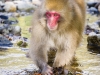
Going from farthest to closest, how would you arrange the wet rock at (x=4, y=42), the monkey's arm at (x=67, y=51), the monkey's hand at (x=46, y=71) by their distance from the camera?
1. the wet rock at (x=4, y=42)
2. the monkey's arm at (x=67, y=51)
3. the monkey's hand at (x=46, y=71)

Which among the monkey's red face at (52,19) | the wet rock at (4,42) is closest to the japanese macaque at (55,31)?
the monkey's red face at (52,19)

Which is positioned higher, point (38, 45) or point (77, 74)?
point (38, 45)

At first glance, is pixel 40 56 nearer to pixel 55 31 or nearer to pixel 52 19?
pixel 55 31

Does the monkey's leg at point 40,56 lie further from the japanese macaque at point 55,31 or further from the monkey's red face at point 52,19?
the monkey's red face at point 52,19

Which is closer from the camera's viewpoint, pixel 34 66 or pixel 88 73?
pixel 88 73

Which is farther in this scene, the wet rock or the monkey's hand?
the wet rock

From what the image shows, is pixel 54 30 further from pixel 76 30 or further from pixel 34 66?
pixel 34 66

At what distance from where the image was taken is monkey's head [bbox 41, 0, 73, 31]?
4.02m

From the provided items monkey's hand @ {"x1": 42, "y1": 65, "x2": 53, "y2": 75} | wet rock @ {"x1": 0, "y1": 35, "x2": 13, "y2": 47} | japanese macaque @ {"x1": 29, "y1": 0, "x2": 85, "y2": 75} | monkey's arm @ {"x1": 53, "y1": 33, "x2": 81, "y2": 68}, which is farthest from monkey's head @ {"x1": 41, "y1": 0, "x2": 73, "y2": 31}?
wet rock @ {"x1": 0, "y1": 35, "x2": 13, "y2": 47}

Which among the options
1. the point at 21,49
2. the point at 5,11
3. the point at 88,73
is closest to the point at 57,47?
the point at 88,73

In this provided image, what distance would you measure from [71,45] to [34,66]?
1.89 feet

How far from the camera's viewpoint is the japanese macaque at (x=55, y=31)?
4.07 metres

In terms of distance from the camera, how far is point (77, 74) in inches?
169

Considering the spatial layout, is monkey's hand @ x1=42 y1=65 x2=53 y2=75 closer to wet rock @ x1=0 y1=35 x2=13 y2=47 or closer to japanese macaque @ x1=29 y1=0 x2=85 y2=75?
japanese macaque @ x1=29 y1=0 x2=85 y2=75
